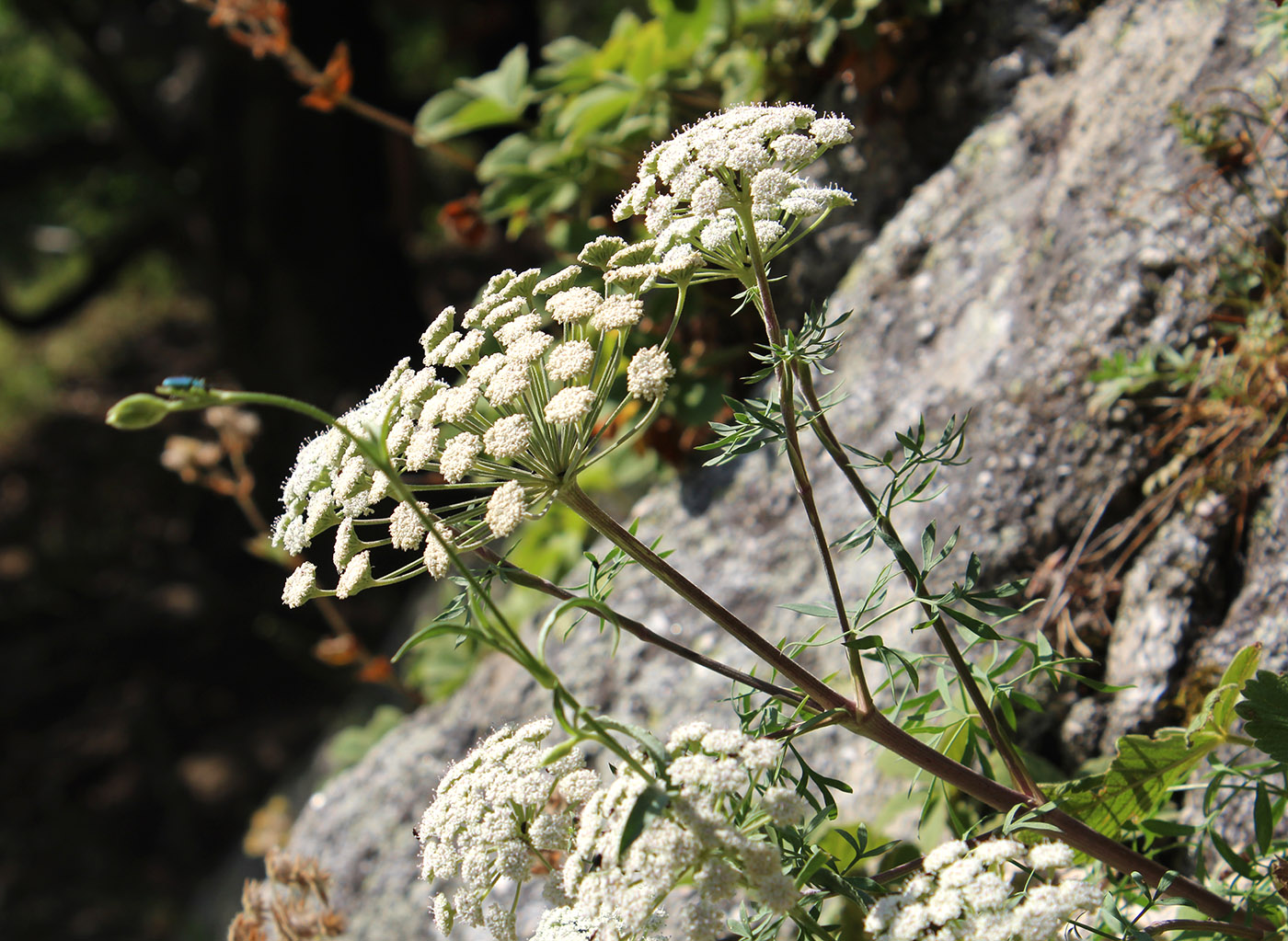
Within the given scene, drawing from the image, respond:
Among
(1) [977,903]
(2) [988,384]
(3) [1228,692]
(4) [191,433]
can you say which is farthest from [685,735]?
(4) [191,433]

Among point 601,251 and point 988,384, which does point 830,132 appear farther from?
point 988,384

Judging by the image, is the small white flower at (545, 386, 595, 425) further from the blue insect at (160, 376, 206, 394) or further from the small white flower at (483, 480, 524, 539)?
the blue insect at (160, 376, 206, 394)

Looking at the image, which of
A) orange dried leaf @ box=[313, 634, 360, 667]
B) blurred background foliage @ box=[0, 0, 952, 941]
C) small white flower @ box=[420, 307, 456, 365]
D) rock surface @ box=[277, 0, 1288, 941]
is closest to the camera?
small white flower @ box=[420, 307, 456, 365]

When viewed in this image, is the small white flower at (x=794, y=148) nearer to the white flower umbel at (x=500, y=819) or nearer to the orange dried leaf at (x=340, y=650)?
the white flower umbel at (x=500, y=819)

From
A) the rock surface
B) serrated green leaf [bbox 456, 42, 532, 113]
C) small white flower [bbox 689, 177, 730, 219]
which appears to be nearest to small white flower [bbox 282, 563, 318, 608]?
small white flower [bbox 689, 177, 730, 219]

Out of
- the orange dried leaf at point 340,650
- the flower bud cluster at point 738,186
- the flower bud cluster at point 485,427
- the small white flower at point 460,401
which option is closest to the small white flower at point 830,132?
the flower bud cluster at point 738,186

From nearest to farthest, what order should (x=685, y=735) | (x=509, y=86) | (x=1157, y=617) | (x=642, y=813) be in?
(x=642, y=813) < (x=685, y=735) < (x=1157, y=617) < (x=509, y=86)
